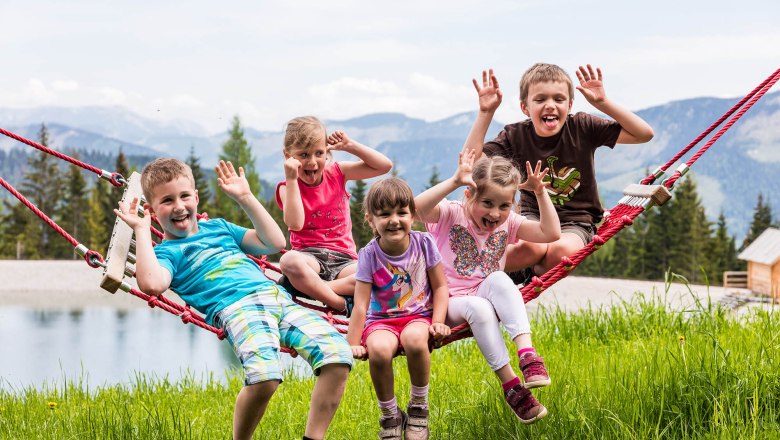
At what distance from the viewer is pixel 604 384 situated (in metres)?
3.61

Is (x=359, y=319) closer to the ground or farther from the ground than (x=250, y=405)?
farther from the ground

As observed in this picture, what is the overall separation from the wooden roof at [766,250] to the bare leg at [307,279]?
1010 inches

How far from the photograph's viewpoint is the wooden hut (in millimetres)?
26859

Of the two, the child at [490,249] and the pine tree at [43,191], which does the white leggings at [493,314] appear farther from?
the pine tree at [43,191]

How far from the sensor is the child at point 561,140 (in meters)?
3.82

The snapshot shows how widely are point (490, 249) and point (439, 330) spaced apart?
1.52 ft

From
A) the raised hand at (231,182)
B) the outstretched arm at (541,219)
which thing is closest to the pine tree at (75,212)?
the raised hand at (231,182)

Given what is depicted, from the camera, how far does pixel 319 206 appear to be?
380 cm

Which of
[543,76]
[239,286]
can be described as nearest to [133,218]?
[239,286]

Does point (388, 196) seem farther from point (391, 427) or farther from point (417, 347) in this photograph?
point (391, 427)

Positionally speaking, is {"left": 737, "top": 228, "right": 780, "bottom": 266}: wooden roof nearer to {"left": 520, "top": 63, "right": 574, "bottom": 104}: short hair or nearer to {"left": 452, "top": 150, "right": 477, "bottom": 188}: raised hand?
{"left": 520, "top": 63, "right": 574, "bottom": 104}: short hair

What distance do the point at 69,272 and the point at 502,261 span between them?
30146 mm

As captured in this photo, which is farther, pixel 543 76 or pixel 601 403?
pixel 543 76

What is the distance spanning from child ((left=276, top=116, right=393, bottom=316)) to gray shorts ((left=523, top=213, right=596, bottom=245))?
0.72m
